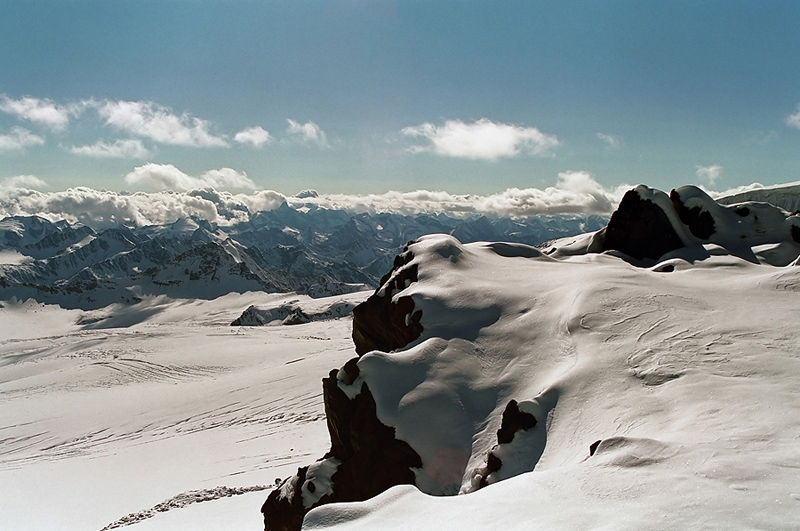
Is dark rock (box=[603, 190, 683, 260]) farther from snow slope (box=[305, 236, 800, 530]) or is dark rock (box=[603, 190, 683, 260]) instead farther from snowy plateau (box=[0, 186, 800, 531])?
snow slope (box=[305, 236, 800, 530])

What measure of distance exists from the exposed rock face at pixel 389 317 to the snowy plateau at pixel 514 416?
14cm

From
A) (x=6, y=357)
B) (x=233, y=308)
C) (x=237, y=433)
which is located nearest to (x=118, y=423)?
(x=237, y=433)

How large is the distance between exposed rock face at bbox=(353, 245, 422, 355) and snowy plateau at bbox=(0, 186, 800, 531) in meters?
0.14

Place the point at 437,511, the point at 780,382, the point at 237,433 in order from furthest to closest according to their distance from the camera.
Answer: the point at 237,433 < the point at 780,382 < the point at 437,511

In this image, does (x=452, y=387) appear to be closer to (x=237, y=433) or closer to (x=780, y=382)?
(x=780, y=382)

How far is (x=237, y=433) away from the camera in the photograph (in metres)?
28.6

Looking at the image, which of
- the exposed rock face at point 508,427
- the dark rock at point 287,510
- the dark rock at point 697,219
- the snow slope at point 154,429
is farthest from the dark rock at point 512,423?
→ the dark rock at point 697,219

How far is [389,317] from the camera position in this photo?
1900cm

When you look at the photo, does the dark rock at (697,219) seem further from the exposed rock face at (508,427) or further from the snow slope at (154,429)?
the snow slope at (154,429)

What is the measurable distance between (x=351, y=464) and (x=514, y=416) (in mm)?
5171

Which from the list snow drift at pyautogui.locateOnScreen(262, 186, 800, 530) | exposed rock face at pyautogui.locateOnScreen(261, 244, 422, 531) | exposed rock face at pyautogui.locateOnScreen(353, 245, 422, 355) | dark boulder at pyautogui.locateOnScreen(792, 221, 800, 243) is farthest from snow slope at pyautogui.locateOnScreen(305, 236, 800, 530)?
dark boulder at pyautogui.locateOnScreen(792, 221, 800, 243)

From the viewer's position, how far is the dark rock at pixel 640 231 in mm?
25500

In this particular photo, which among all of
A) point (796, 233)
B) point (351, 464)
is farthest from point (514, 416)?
point (796, 233)

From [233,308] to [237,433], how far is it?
154336 mm
